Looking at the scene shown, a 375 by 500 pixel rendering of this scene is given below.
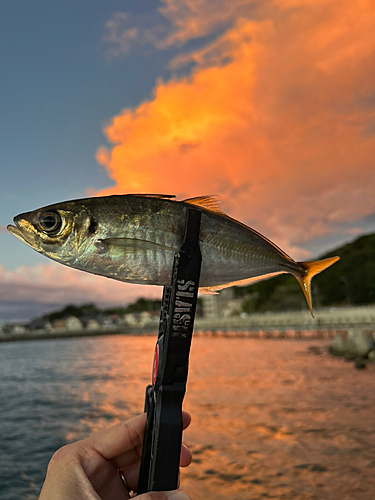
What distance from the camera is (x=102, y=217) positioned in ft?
6.82

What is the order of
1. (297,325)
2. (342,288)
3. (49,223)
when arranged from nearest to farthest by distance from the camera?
(49,223) < (297,325) < (342,288)

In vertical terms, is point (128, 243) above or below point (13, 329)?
above

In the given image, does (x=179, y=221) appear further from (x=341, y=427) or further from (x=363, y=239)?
(x=363, y=239)

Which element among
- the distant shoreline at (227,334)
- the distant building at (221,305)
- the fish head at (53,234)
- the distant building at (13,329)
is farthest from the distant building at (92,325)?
the fish head at (53,234)

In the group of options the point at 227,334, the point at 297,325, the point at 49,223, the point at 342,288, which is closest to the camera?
the point at 49,223

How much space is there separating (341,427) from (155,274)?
16.2 metres

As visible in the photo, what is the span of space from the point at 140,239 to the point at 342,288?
11674cm

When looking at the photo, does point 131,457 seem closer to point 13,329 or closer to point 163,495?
Answer: point 163,495

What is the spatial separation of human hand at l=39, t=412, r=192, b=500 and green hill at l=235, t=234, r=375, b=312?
9484 centimetres

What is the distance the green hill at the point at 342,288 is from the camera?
10044 cm

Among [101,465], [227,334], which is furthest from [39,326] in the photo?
[101,465]

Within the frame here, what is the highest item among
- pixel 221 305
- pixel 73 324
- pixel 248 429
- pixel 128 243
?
pixel 221 305

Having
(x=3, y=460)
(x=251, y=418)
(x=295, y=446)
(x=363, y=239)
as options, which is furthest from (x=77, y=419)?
(x=363, y=239)

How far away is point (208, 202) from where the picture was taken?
8.01 ft
